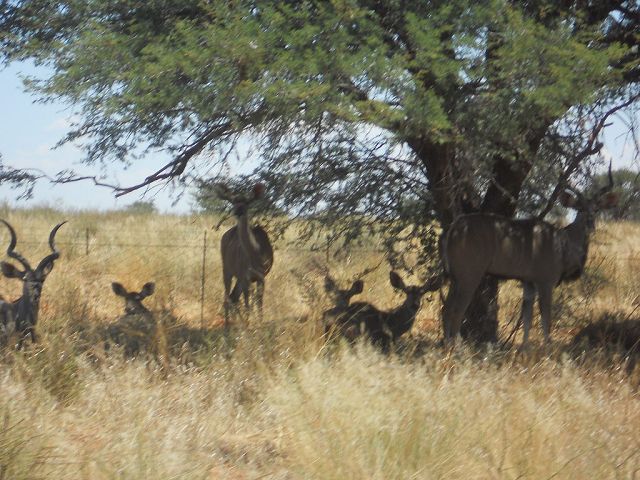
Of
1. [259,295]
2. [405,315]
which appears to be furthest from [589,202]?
[259,295]

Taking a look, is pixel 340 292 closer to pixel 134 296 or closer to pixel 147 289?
pixel 147 289

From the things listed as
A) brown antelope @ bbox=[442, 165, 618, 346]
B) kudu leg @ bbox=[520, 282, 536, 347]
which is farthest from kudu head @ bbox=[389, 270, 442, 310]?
kudu leg @ bbox=[520, 282, 536, 347]

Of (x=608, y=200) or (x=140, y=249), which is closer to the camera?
(x=608, y=200)

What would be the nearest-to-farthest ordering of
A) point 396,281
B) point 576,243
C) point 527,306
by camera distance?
1. point 396,281
2. point 527,306
3. point 576,243

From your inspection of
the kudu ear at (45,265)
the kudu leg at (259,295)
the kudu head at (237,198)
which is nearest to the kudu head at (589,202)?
the kudu head at (237,198)

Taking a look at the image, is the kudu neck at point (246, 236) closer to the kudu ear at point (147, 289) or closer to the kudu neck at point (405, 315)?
the kudu ear at point (147, 289)

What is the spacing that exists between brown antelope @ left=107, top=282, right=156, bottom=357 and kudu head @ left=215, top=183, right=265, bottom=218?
6.05 ft

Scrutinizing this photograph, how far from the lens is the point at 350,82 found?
416 inches

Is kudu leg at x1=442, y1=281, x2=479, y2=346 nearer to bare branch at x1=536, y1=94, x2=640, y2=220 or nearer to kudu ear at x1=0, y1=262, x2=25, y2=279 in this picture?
bare branch at x1=536, y1=94, x2=640, y2=220

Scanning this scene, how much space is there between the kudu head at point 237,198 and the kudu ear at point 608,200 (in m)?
4.50

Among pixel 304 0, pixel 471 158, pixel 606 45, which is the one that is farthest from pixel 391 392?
pixel 606 45

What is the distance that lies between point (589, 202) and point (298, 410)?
7023 mm

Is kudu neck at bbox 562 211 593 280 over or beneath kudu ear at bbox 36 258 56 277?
over

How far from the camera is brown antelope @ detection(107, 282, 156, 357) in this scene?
36.0ft
